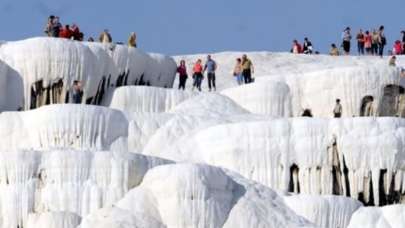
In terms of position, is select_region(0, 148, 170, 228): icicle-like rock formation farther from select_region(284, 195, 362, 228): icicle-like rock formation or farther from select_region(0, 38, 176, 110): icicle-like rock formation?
select_region(0, 38, 176, 110): icicle-like rock formation

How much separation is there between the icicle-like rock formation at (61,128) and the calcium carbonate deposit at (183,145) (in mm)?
34

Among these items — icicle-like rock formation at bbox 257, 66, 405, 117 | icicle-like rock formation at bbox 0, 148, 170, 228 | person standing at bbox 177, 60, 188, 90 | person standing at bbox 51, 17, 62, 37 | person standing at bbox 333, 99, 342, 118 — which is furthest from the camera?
person standing at bbox 177, 60, 188, 90

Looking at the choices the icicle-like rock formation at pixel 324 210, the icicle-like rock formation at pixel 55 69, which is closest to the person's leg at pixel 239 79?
the icicle-like rock formation at pixel 55 69

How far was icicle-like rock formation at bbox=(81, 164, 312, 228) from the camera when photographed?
45.3m

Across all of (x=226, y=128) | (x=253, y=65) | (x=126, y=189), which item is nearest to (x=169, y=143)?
(x=226, y=128)

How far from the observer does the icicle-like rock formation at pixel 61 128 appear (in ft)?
166

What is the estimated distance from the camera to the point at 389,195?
49.8 metres

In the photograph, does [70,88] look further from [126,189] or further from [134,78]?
[126,189]

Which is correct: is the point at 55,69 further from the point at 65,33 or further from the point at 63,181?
the point at 63,181

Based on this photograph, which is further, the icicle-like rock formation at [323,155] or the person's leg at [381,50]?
the person's leg at [381,50]

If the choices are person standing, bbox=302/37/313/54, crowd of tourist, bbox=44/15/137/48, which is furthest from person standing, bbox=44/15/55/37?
person standing, bbox=302/37/313/54

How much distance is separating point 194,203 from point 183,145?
5.66 m

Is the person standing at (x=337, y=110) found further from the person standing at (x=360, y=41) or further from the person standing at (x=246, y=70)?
the person standing at (x=360, y=41)

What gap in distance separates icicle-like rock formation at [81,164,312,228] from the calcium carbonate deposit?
3 centimetres
